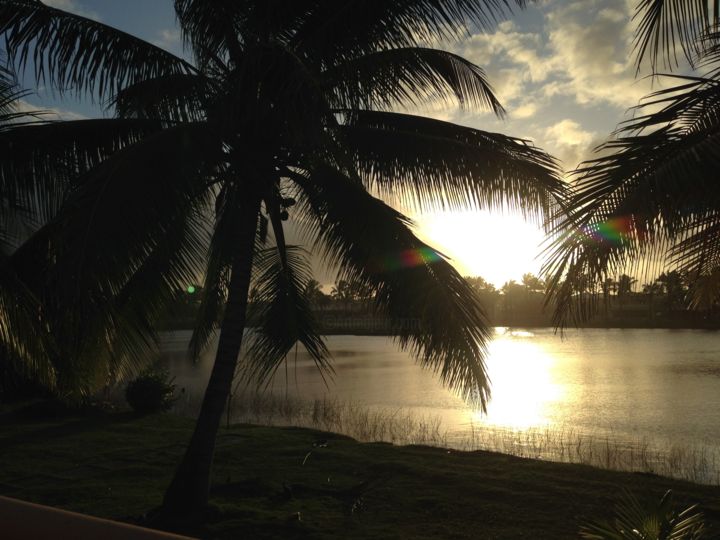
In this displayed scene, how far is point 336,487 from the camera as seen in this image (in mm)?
8141

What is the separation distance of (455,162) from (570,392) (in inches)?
774

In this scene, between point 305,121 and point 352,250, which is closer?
point 305,121

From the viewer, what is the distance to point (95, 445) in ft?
35.9

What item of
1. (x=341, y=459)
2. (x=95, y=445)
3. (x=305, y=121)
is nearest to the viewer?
(x=305, y=121)

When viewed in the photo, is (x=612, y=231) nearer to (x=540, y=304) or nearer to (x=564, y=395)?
(x=540, y=304)

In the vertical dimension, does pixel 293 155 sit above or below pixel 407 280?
above

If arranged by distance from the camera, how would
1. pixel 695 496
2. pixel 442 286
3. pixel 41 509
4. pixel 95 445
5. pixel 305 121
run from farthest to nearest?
pixel 95 445 → pixel 695 496 → pixel 442 286 → pixel 305 121 → pixel 41 509

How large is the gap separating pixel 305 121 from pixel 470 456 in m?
6.81

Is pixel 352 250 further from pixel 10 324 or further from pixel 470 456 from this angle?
pixel 470 456

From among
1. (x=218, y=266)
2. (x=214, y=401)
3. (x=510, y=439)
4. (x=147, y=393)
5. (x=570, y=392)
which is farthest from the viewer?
(x=570, y=392)

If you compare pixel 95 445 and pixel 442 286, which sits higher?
pixel 442 286

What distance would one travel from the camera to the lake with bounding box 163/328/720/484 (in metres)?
15.4

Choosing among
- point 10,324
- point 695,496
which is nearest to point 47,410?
point 10,324

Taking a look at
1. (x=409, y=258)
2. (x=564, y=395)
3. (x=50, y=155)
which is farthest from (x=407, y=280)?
(x=564, y=395)
